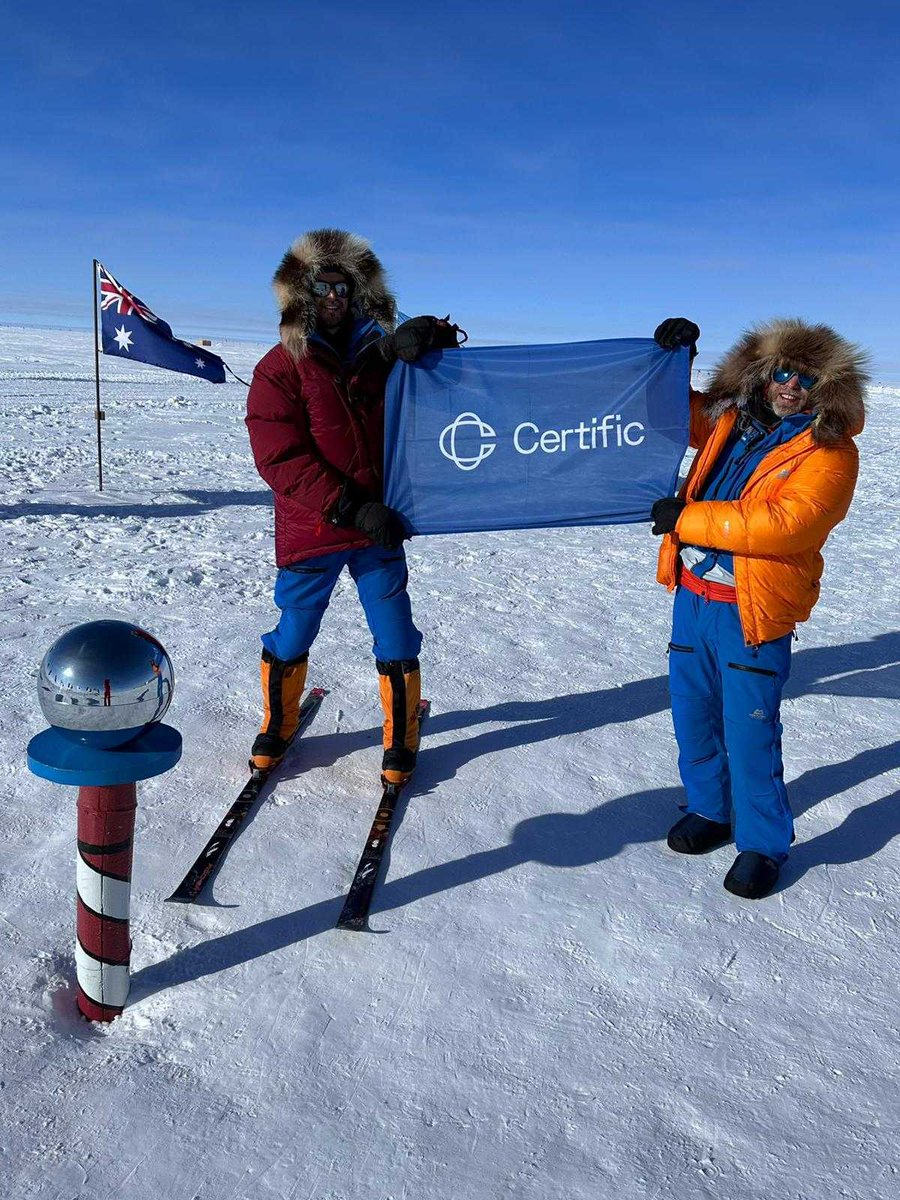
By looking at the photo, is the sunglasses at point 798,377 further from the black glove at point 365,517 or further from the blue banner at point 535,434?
the black glove at point 365,517

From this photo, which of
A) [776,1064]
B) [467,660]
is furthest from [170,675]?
[467,660]

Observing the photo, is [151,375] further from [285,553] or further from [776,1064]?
[776,1064]

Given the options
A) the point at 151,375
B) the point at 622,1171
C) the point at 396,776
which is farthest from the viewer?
the point at 151,375

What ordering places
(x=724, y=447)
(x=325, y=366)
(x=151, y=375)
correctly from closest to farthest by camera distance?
1. (x=724, y=447)
2. (x=325, y=366)
3. (x=151, y=375)

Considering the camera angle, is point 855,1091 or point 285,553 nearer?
point 855,1091

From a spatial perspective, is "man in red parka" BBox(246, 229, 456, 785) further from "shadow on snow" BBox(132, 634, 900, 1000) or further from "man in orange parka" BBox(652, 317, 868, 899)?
"man in orange parka" BBox(652, 317, 868, 899)

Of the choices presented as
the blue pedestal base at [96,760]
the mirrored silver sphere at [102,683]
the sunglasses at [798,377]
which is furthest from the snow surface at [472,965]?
the sunglasses at [798,377]

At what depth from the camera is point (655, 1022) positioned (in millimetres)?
2504

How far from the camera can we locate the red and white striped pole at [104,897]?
2.24 m

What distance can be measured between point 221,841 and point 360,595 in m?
1.13

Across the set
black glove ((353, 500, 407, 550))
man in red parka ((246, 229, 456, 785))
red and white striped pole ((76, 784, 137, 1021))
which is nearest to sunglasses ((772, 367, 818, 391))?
man in red parka ((246, 229, 456, 785))

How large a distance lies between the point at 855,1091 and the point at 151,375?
107 ft

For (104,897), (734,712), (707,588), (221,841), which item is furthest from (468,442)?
(104,897)

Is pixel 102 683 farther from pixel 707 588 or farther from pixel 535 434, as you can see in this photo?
pixel 535 434
